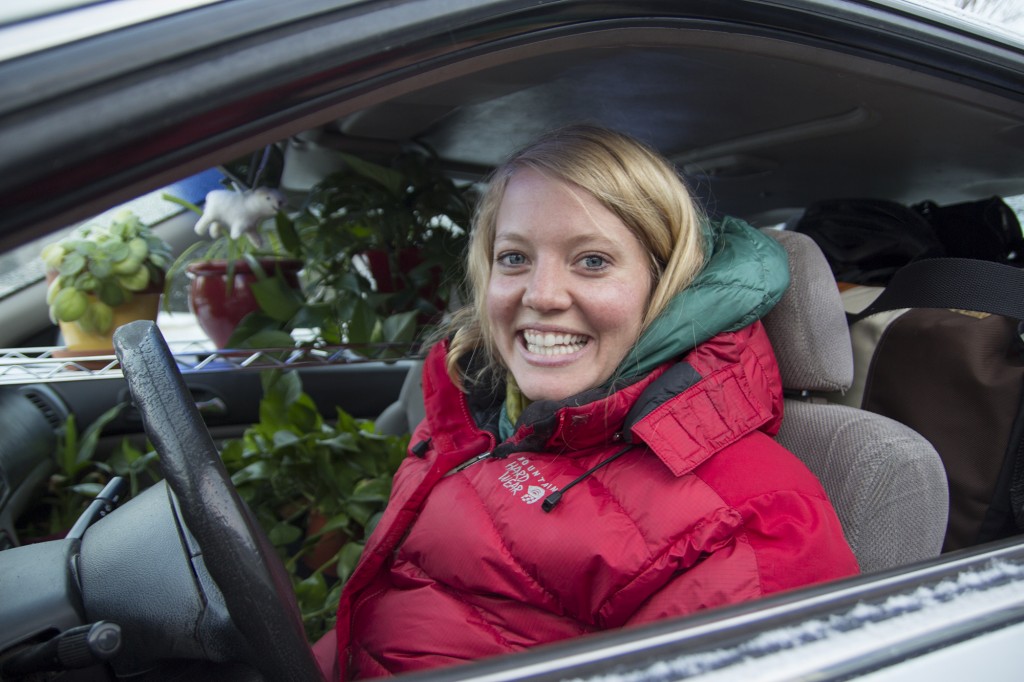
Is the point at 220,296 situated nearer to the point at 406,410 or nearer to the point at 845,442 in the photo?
the point at 406,410

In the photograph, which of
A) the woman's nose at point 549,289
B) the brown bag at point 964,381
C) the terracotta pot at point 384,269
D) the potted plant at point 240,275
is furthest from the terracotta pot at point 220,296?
the brown bag at point 964,381

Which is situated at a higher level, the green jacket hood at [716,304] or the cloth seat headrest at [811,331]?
the green jacket hood at [716,304]

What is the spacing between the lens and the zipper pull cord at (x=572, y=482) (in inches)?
40.7

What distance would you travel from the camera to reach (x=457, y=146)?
2.07 meters

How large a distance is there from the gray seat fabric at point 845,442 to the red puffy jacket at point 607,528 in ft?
0.38

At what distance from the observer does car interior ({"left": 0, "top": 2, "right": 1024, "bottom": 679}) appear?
50 centimetres

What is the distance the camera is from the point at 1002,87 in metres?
1.01

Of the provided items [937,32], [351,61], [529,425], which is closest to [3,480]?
[529,425]

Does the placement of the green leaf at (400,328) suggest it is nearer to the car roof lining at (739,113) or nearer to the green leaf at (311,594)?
the car roof lining at (739,113)

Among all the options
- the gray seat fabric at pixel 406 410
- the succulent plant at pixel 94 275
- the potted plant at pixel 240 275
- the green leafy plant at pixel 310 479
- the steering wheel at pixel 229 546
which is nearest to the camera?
the steering wheel at pixel 229 546

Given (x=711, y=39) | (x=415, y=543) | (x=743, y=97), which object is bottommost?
(x=415, y=543)

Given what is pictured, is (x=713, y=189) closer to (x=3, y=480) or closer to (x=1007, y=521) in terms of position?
(x=1007, y=521)

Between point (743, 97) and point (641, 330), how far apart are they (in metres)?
0.59

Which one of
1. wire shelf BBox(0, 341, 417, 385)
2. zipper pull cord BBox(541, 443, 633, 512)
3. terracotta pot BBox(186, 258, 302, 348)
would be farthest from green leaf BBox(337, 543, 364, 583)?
zipper pull cord BBox(541, 443, 633, 512)
